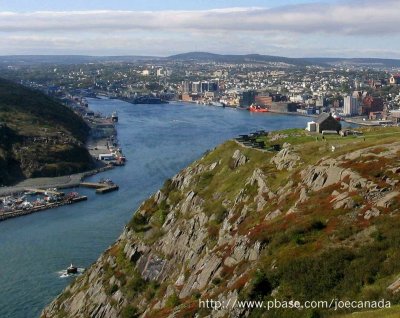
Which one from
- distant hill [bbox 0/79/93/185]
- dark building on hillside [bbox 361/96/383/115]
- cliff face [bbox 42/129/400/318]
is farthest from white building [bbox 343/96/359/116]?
cliff face [bbox 42/129/400/318]

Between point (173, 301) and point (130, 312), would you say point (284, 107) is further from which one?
point (173, 301)

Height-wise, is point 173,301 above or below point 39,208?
above

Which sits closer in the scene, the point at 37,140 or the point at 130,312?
the point at 130,312

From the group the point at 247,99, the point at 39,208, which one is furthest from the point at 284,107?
the point at 39,208

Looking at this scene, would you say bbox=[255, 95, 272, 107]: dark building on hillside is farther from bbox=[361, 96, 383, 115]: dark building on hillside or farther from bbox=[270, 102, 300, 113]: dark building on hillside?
bbox=[361, 96, 383, 115]: dark building on hillside

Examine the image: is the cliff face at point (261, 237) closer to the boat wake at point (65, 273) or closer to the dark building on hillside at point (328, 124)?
the dark building on hillside at point (328, 124)

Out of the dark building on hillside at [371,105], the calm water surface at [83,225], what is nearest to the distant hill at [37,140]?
the calm water surface at [83,225]

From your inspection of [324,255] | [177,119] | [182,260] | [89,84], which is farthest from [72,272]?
[89,84]
